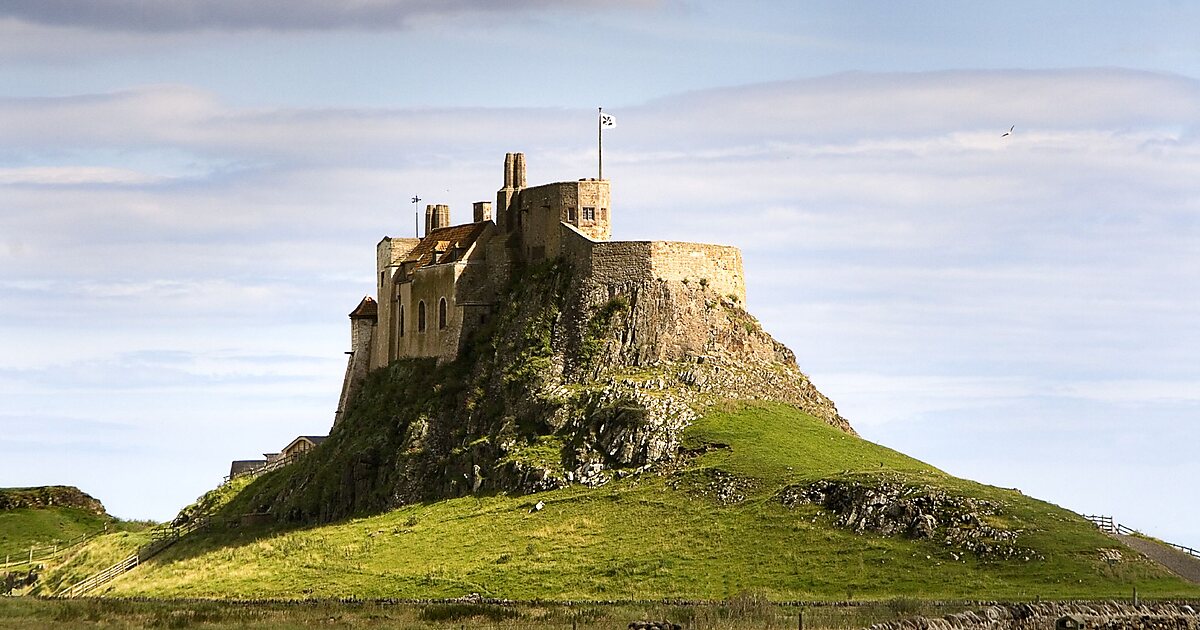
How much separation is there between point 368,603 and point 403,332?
165ft

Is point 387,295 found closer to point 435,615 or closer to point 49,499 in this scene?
point 49,499

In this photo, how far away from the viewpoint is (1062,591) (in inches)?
3351

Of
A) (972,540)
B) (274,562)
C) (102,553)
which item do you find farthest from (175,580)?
(972,540)

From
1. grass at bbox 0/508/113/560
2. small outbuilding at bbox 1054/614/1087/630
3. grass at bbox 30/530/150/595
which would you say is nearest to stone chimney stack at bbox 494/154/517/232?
grass at bbox 30/530/150/595

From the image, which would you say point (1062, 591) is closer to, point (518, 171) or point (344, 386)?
point (518, 171)

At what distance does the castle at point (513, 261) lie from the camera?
395 feet

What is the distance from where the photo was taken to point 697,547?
97.9 meters

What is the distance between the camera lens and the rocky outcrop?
66.9 m

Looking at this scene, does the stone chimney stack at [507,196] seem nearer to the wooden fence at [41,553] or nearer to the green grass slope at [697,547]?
the green grass slope at [697,547]

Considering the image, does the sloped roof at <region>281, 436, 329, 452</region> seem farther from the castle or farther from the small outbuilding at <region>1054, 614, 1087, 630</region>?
the small outbuilding at <region>1054, 614, 1087, 630</region>

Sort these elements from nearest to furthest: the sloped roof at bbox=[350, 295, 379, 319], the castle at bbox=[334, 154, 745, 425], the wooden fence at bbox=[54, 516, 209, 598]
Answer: the wooden fence at bbox=[54, 516, 209, 598] → the castle at bbox=[334, 154, 745, 425] → the sloped roof at bbox=[350, 295, 379, 319]

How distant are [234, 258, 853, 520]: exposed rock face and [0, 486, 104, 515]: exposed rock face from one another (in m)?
36.1

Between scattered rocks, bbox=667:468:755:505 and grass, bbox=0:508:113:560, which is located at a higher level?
grass, bbox=0:508:113:560

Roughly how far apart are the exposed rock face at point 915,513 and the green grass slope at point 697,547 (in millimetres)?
524
